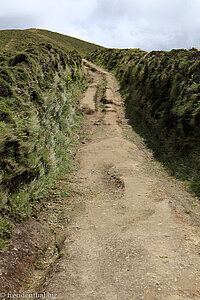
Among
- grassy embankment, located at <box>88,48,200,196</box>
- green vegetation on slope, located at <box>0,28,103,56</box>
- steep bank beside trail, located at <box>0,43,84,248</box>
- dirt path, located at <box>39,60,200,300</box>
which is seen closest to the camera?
dirt path, located at <box>39,60,200,300</box>

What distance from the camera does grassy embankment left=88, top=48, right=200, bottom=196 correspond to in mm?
8289

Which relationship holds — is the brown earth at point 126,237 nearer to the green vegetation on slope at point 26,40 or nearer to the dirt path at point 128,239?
the dirt path at point 128,239

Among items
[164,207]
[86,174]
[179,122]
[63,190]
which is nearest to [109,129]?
[179,122]

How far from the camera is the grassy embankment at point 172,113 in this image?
829cm

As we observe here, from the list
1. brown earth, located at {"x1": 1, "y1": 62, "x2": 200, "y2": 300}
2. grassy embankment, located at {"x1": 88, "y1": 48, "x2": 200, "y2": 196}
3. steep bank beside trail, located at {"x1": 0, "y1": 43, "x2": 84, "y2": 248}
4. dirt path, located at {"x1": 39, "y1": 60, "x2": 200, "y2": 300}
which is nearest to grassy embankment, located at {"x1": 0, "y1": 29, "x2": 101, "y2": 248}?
steep bank beside trail, located at {"x1": 0, "y1": 43, "x2": 84, "y2": 248}

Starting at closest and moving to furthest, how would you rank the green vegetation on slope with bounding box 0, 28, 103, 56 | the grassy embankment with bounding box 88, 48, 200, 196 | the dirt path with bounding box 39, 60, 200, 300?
the dirt path with bounding box 39, 60, 200, 300, the grassy embankment with bounding box 88, 48, 200, 196, the green vegetation on slope with bounding box 0, 28, 103, 56

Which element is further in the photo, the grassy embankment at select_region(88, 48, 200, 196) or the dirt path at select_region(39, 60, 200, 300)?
the grassy embankment at select_region(88, 48, 200, 196)

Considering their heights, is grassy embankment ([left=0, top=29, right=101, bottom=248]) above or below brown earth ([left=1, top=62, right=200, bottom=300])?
above

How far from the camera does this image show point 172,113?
405 inches

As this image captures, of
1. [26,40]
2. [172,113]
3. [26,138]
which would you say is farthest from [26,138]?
[26,40]

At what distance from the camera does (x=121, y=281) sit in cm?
332

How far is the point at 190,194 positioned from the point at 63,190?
3.81m

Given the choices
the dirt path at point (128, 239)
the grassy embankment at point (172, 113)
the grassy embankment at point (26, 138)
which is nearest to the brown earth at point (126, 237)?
the dirt path at point (128, 239)

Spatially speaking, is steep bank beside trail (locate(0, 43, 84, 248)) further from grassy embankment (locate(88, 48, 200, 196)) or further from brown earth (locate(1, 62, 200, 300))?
grassy embankment (locate(88, 48, 200, 196))
